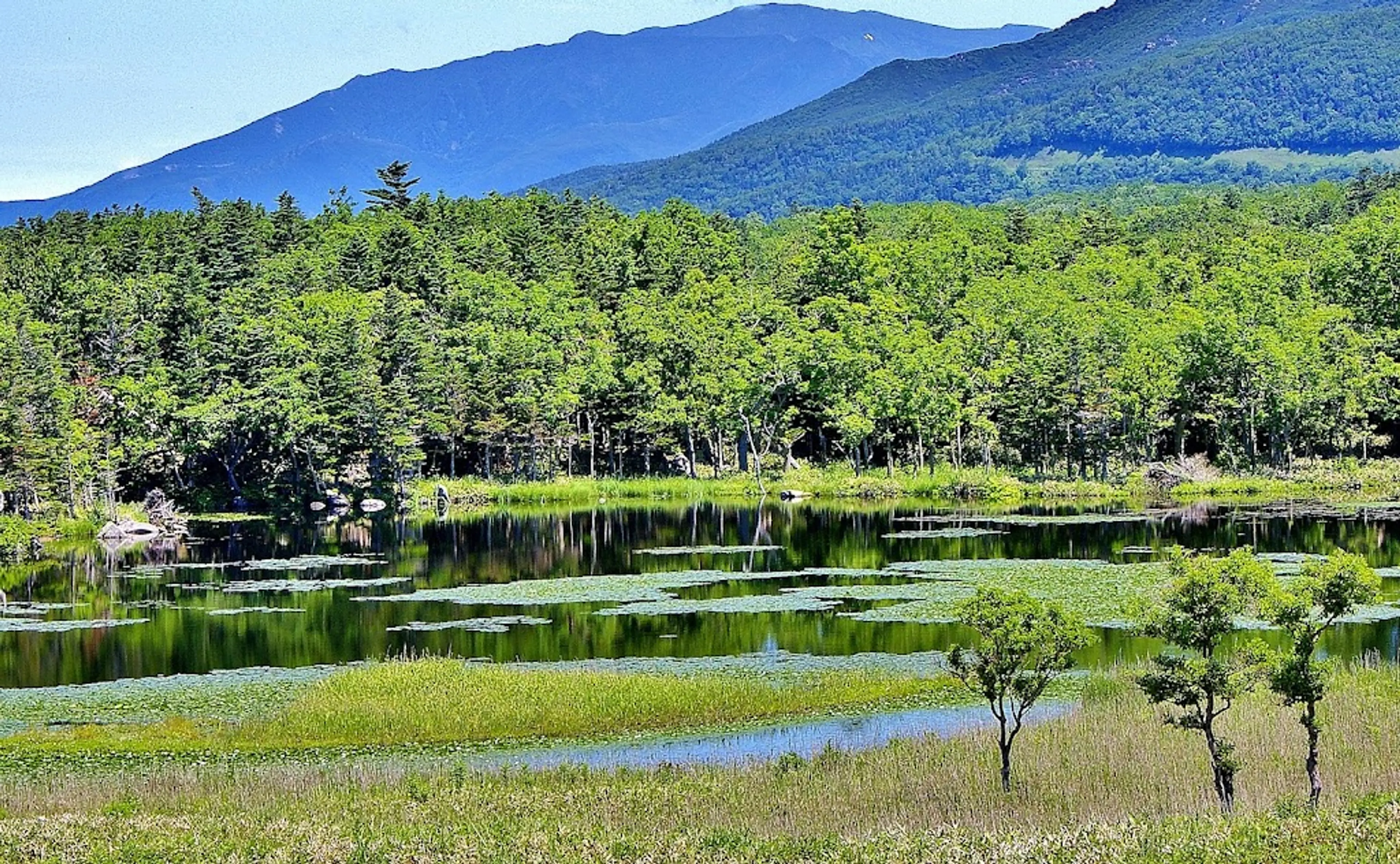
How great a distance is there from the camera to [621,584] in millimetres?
53344

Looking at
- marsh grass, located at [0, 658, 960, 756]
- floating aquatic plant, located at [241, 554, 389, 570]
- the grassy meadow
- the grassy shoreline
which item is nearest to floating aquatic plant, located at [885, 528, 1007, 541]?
the grassy shoreline

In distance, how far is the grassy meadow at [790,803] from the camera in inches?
717

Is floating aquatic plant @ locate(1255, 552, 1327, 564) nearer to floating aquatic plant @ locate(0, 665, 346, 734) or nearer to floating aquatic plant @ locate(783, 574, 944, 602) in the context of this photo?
floating aquatic plant @ locate(783, 574, 944, 602)

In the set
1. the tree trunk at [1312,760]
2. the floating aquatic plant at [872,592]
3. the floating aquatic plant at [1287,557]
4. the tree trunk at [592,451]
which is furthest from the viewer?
the tree trunk at [592,451]

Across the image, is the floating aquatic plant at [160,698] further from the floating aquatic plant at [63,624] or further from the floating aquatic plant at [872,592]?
the floating aquatic plant at [872,592]

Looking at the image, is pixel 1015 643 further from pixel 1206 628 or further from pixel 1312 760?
pixel 1312 760

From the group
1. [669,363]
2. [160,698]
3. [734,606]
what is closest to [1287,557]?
[734,606]

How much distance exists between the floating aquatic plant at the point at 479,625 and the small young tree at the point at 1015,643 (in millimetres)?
20848

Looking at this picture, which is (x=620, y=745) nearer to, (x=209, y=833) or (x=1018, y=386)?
(x=209, y=833)

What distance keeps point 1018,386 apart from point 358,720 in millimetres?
70272

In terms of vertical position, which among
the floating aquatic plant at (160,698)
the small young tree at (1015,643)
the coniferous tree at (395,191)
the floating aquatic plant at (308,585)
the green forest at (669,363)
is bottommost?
the floating aquatic plant at (160,698)

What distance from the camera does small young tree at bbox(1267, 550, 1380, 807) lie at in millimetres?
22828

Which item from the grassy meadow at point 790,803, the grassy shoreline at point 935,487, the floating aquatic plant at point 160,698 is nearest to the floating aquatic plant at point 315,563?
the floating aquatic plant at point 160,698

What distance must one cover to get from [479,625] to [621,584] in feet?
31.6
